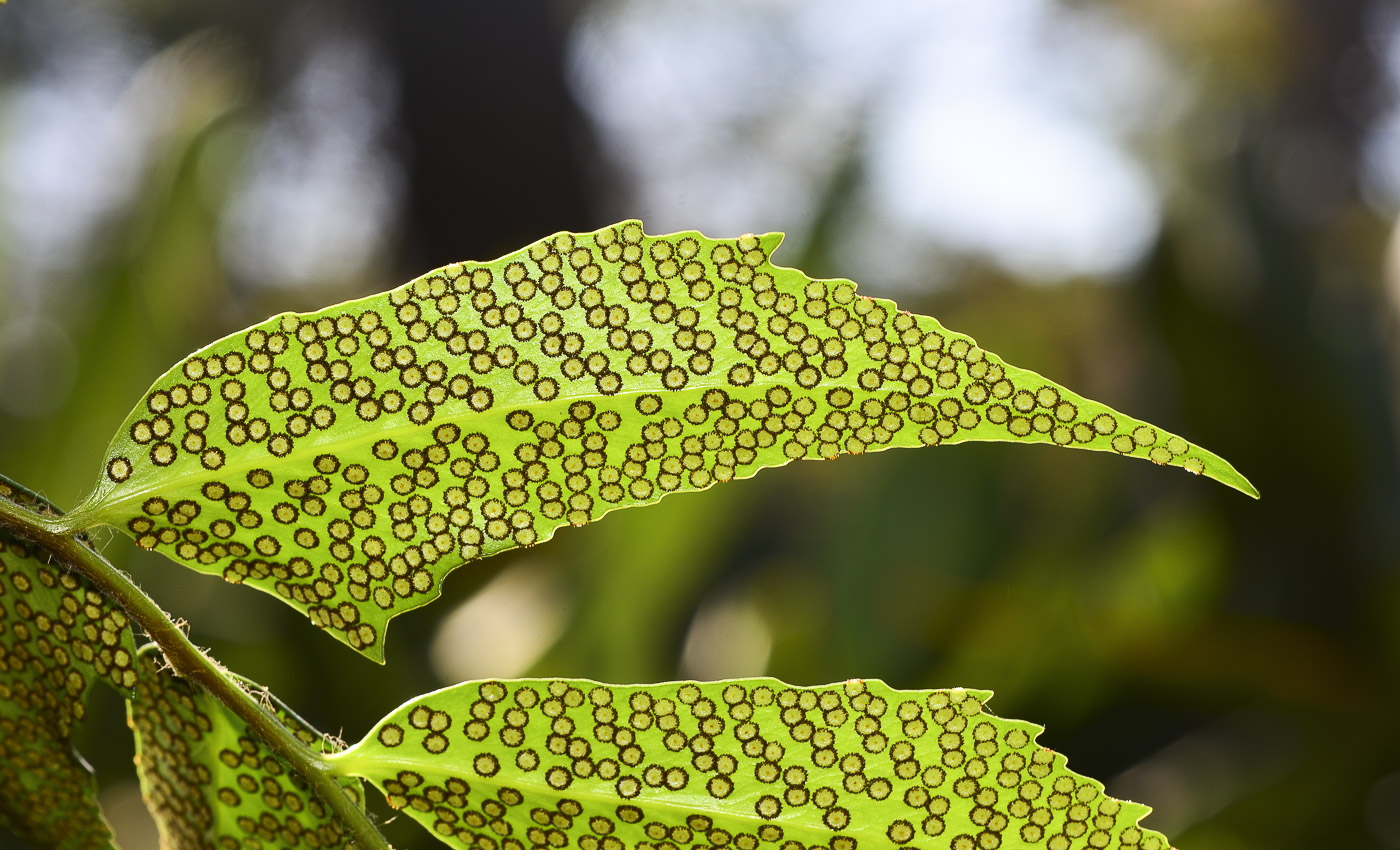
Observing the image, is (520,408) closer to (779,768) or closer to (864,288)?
(779,768)

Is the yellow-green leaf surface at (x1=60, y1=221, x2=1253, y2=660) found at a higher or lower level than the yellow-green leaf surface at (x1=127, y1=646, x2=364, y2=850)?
higher

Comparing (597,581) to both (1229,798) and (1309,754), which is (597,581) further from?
(1309,754)

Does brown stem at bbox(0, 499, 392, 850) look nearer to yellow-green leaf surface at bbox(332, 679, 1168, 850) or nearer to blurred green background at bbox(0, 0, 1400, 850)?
yellow-green leaf surface at bbox(332, 679, 1168, 850)

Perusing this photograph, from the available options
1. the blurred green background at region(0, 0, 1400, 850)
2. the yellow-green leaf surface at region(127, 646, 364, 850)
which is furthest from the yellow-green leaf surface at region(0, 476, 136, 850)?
the blurred green background at region(0, 0, 1400, 850)

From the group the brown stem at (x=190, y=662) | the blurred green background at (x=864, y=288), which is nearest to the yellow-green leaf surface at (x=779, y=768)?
the brown stem at (x=190, y=662)

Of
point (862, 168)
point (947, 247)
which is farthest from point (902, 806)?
point (947, 247)
